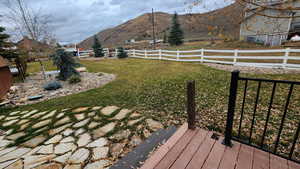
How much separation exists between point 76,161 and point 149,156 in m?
1.01

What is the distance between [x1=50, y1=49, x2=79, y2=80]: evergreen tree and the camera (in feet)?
19.8

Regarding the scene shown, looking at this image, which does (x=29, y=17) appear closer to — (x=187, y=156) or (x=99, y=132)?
(x=99, y=132)

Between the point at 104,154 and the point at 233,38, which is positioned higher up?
the point at 233,38

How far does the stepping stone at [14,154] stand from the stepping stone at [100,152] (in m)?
1.15

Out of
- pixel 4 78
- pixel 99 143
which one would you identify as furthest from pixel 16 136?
pixel 4 78

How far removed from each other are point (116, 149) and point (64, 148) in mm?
853

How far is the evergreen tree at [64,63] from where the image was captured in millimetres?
6027

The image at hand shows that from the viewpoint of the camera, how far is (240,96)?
3617 mm

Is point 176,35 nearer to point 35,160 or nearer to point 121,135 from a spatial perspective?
point 121,135

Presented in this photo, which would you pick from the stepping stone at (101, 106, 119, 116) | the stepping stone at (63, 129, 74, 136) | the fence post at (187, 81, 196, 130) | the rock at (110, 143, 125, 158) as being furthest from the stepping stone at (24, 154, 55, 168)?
the fence post at (187, 81, 196, 130)

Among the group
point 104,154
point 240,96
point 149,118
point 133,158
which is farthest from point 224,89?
point 104,154

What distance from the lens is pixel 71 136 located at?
238 cm

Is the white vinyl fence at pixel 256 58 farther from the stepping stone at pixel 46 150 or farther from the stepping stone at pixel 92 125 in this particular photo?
the stepping stone at pixel 46 150

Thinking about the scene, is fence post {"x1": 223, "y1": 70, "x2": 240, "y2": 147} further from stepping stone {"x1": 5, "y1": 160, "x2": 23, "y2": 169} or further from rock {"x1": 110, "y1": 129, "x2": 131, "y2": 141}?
stepping stone {"x1": 5, "y1": 160, "x2": 23, "y2": 169}
